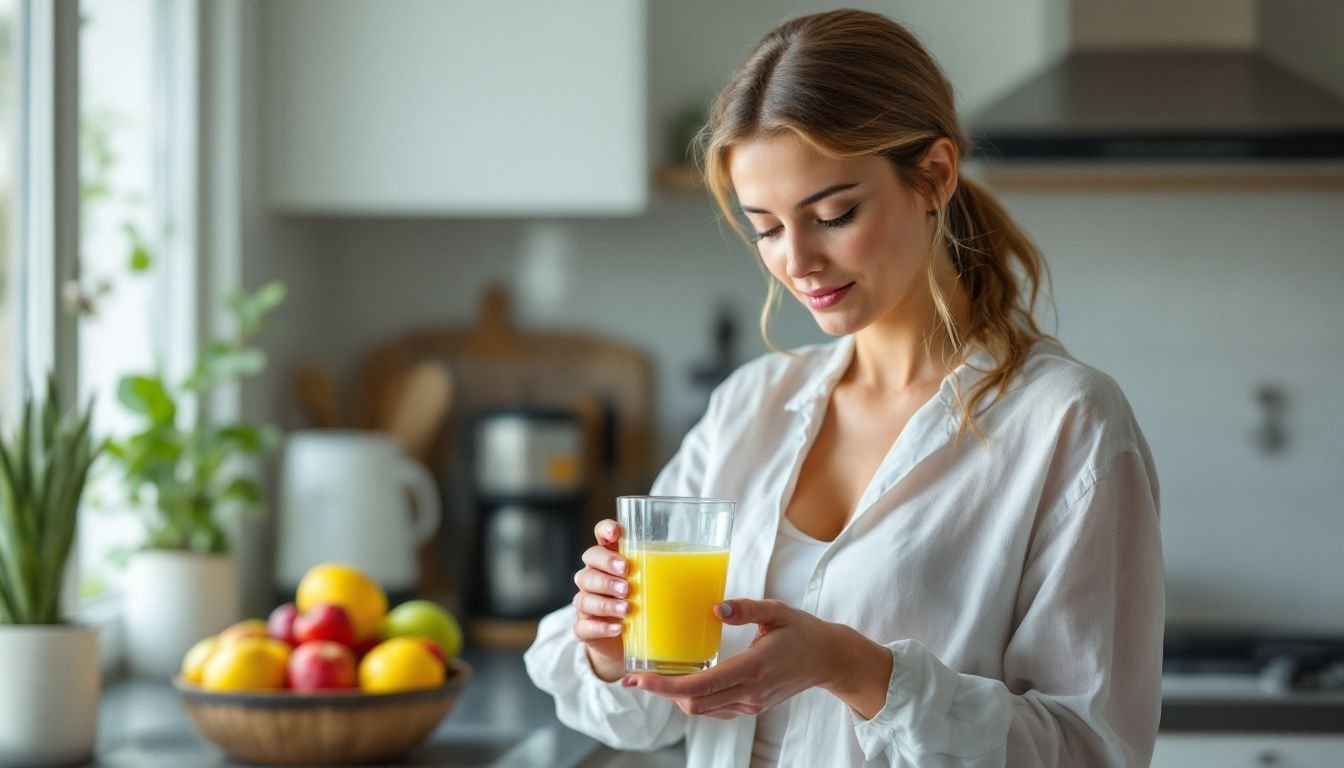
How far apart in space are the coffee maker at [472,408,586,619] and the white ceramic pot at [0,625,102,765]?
111cm

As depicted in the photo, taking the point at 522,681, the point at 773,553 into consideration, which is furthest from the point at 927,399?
the point at 522,681

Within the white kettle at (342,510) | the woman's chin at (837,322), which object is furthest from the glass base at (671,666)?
the white kettle at (342,510)

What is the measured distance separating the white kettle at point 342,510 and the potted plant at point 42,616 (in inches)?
32.5

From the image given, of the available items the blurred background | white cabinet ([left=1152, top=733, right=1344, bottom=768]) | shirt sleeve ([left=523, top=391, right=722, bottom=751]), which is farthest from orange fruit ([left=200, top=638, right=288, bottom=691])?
white cabinet ([left=1152, top=733, right=1344, bottom=768])

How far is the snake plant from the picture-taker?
1.72 m

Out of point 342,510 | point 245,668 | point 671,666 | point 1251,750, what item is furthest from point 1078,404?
point 342,510

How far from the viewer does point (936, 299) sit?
1339 millimetres

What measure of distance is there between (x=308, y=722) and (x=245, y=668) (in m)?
0.10

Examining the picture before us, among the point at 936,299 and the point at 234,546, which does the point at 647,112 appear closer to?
the point at 234,546

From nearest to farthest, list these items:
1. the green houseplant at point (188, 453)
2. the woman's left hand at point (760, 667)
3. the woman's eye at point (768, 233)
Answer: the woman's left hand at point (760, 667), the woman's eye at point (768, 233), the green houseplant at point (188, 453)

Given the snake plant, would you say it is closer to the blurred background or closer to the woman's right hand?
the blurred background

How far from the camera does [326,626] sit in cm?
186

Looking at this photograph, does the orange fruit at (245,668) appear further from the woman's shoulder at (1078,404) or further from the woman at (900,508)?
the woman's shoulder at (1078,404)

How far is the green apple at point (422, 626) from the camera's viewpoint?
1996 millimetres
